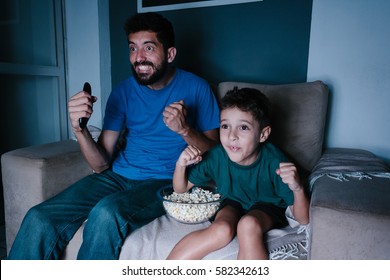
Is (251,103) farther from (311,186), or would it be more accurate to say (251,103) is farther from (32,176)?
(32,176)

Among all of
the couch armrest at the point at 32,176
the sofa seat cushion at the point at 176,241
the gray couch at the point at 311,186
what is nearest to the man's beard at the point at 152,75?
the gray couch at the point at 311,186

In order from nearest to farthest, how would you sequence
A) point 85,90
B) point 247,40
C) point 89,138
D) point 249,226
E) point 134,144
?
1. point 249,226
2. point 85,90
3. point 89,138
4. point 134,144
5. point 247,40

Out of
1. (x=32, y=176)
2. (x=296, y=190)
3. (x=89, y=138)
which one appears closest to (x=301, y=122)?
(x=296, y=190)

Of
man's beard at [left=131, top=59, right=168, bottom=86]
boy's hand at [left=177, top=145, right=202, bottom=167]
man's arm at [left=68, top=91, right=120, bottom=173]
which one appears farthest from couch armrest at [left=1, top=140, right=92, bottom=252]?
boy's hand at [left=177, top=145, right=202, bottom=167]

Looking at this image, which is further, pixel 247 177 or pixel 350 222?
pixel 247 177

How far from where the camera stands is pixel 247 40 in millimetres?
1691

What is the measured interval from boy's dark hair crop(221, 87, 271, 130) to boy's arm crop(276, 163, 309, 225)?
220 millimetres

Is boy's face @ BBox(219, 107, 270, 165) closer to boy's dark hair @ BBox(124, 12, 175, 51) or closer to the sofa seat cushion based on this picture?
the sofa seat cushion

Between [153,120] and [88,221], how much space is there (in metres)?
0.50

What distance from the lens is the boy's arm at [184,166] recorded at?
3.55 ft

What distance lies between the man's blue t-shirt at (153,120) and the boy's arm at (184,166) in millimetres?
172

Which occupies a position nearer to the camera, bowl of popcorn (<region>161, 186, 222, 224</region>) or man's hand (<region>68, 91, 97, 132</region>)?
bowl of popcorn (<region>161, 186, 222, 224</region>)

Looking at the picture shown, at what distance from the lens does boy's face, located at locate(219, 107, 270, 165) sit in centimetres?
107

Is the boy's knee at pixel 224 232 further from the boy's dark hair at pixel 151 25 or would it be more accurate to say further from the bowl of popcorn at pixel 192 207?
the boy's dark hair at pixel 151 25
